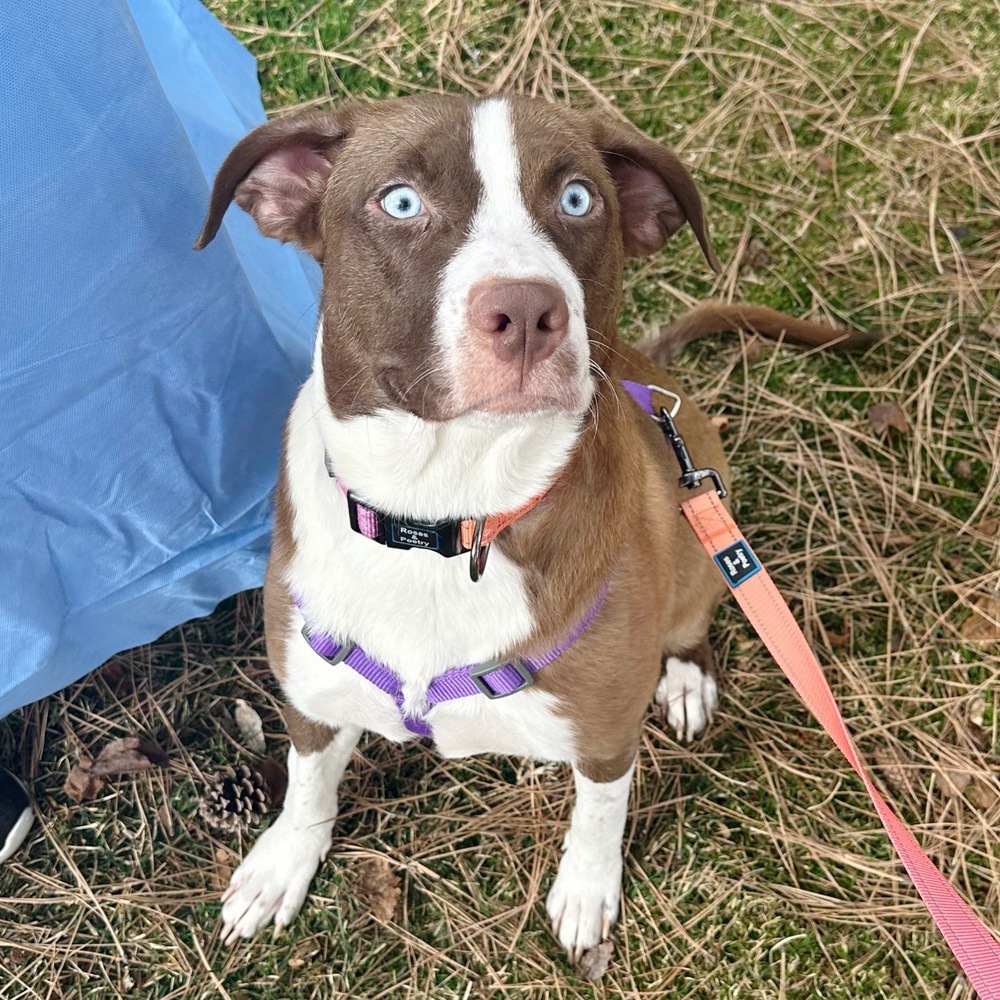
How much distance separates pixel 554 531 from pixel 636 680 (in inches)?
19.0

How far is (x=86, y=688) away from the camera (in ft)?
10.5

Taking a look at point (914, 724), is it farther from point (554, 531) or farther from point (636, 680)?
point (554, 531)

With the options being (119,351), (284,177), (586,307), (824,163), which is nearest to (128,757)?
(119,351)

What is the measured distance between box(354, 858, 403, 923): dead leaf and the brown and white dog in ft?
2.07

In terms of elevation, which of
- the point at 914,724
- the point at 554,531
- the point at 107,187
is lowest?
the point at 914,724

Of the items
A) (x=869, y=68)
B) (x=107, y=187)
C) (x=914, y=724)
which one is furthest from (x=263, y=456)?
(x=869, y=68)

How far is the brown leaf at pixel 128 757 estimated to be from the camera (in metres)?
3.09

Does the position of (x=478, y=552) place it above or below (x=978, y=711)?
above

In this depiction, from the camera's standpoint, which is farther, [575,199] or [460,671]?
[460,671]

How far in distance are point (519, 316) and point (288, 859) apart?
6.65 ft

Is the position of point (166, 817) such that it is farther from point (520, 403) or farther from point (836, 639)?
point (836, 639)

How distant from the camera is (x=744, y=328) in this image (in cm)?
369

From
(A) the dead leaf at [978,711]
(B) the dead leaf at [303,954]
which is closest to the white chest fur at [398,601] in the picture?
(B) the dead leaf at [303,954]

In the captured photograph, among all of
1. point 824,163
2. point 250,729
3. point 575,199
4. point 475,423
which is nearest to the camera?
point 475,423
